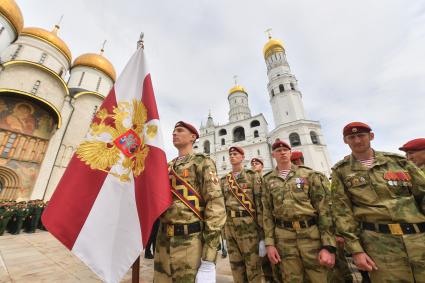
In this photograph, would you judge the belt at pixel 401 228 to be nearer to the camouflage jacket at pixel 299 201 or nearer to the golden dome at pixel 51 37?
the camouflage jacket at pixel 299 201

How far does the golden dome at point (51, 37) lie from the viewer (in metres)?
16.7

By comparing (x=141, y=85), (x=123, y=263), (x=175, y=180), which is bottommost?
(x=123, y=263)

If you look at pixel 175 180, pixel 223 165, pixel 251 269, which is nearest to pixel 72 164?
pixel 175 180

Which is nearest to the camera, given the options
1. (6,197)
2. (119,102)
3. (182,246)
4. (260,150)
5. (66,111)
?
(182,246)

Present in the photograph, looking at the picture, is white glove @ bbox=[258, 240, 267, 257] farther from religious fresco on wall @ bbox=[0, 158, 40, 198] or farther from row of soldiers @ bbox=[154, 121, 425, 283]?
religious fresco on wall @ bbox=[0, 158, 40, 198]

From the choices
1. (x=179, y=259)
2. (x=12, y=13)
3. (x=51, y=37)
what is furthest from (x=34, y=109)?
(x=179, y=259)

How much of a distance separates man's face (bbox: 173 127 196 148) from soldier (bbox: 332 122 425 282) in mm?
1874

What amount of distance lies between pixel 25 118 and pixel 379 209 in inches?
741

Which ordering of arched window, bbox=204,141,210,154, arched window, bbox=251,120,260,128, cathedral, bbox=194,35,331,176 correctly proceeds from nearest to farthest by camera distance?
cathedral, bbox=194,35,331,176, arched window, bbox=251,120,260,128, arched window, bbox=204,141,210,154

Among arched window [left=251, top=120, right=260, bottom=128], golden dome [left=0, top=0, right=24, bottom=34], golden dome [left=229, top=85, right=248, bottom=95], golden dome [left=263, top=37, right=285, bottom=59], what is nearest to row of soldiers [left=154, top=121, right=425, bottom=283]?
golden dome [left=0, top=0, right=24, bottom=34]

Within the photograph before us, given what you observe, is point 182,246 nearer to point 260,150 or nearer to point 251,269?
point 251,269

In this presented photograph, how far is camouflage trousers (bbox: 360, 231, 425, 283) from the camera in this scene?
5.23ft

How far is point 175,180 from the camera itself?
2.01 metres

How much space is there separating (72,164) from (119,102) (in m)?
0.96
